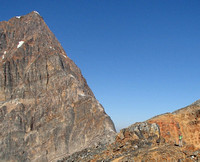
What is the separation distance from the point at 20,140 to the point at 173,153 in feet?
170

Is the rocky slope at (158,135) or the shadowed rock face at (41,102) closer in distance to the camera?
the rocky slope at (158,135)

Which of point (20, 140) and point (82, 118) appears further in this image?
point (20, 140)

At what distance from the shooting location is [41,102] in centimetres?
6994

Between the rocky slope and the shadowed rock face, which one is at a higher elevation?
the shadowed rock face

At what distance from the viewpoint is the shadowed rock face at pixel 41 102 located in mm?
58891

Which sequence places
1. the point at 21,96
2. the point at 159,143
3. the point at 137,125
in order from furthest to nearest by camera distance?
the point at 21,96 → the point at 137,125 → the point at 159,143

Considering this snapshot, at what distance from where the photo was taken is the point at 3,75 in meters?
76.7

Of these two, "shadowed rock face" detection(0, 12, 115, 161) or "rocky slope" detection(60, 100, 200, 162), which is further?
"shadowed rock face" detection(0, 12, 115, 161)

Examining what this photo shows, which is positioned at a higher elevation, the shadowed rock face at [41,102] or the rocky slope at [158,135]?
the shadowed rock face at [41,102]

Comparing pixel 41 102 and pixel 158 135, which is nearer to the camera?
pixel 158 135

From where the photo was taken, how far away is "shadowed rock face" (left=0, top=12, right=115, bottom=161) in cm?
5889

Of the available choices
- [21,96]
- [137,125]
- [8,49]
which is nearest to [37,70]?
[21,96]

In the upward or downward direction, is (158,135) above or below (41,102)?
below

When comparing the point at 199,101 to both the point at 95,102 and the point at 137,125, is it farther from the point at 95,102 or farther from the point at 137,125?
the point at 95,102
